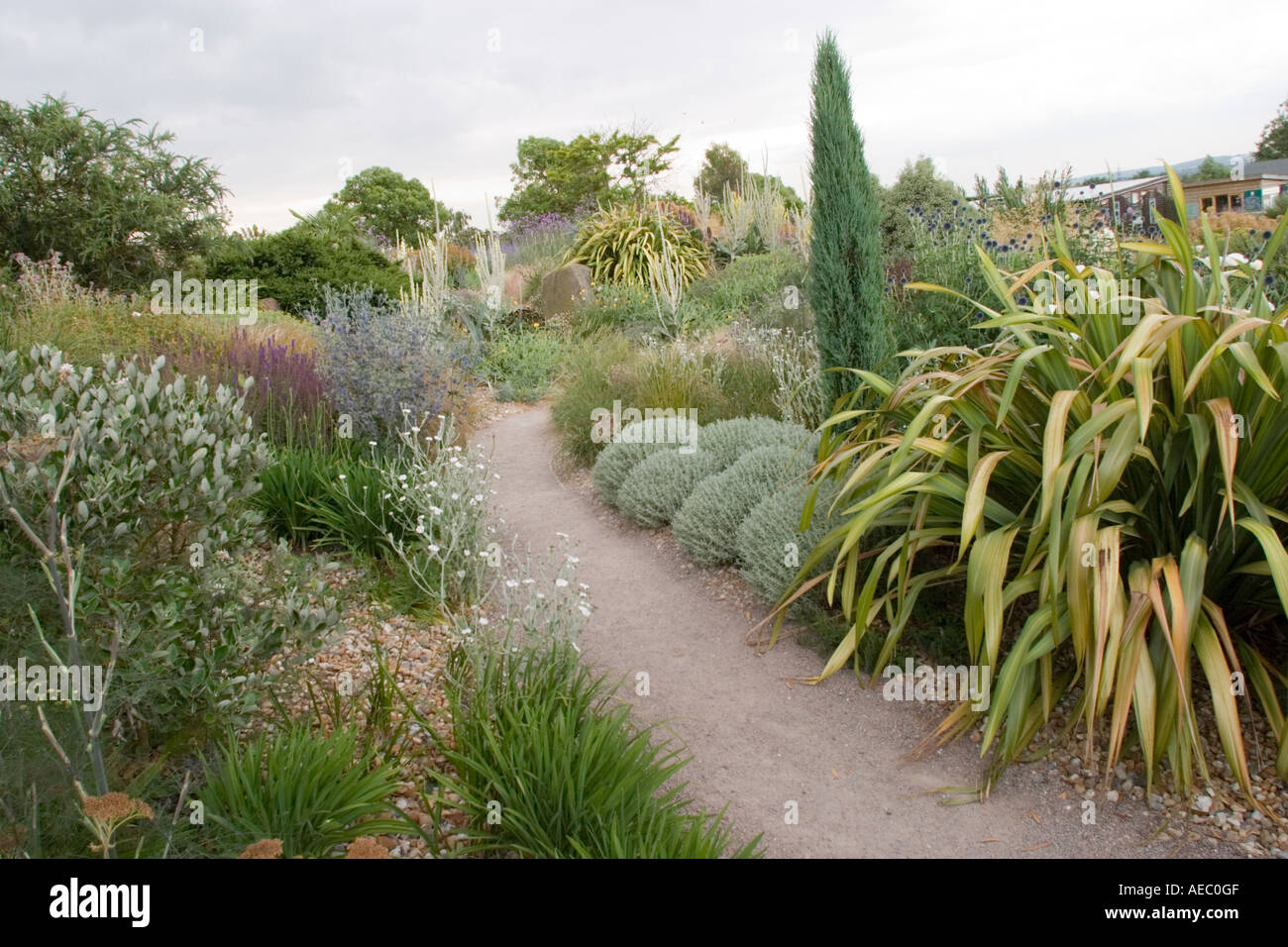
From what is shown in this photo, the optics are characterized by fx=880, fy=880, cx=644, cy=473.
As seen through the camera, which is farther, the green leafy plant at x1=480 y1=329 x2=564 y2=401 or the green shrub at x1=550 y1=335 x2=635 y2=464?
the green leafy plant at x1=480 y1=329 x2=564 y2=401

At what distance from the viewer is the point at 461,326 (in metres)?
12.6

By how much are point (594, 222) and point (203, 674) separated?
14.5 m

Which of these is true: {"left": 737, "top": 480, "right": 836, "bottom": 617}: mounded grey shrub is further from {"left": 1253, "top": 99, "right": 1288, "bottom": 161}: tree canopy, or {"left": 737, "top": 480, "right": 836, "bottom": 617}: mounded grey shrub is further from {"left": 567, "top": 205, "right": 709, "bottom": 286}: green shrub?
{"left": 1253, "top": 99, "right": 1288, "bottom": 161}: tree canopy

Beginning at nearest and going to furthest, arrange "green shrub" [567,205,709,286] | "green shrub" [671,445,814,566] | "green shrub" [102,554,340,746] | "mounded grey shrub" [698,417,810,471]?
"green shrub" [102,554,340,746] < "green shrub" [671,445,814,566] < "mounded grey shrub" [698,417,810,471] < "green shrub" [567,205,709,286]

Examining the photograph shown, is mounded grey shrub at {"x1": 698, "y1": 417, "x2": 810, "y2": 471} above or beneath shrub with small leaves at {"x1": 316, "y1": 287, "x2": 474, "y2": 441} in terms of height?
beneath

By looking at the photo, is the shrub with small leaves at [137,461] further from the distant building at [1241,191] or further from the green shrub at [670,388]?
the distant building at [1241,191]

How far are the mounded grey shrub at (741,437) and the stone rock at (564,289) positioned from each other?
7.66 metres

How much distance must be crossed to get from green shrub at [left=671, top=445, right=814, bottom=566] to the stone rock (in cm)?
856

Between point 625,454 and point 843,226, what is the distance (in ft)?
7.35

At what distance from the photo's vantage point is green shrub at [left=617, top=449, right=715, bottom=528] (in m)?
5.91

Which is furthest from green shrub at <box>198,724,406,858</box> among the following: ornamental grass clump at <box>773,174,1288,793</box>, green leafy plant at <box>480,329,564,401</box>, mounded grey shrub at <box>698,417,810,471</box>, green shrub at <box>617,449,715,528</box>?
green leafy plant at <box>480,329,564,401</box>

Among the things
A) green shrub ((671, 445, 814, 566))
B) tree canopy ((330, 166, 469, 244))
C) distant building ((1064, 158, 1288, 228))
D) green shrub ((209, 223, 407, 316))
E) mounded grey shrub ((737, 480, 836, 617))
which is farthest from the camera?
tree canopy ((330, 166, 469, 244))

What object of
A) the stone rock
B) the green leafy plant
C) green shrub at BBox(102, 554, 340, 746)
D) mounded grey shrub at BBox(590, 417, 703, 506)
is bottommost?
green shrub at BBox(102, 554, 340, 746)
